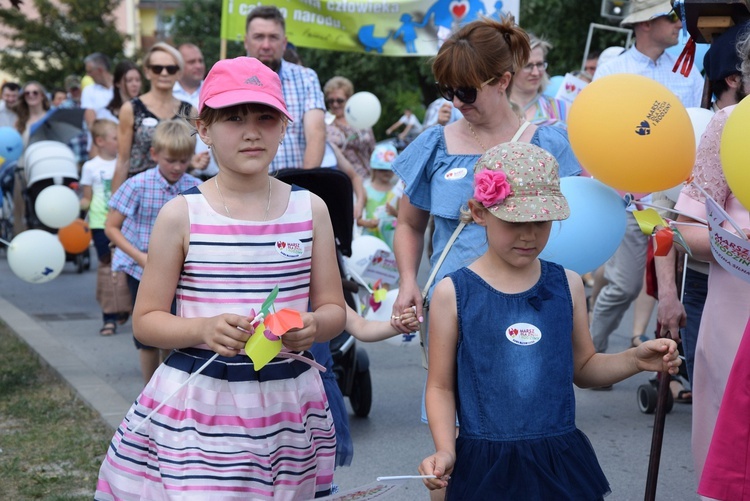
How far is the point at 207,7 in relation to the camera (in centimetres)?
5244

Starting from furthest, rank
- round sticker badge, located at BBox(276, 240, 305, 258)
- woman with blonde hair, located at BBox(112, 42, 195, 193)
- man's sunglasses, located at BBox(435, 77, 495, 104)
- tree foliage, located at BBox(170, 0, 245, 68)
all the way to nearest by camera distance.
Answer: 1. tree foliage, located at BBox(170, 0, 245, 68)
2. woman with blonde hair, located at BBox(112, 42, 195, 193)
3. man's sunglasses, located at BBox(435, 77, 495, 104)
4. round sticker badge, located at BBox(276, 240, 305, 258)

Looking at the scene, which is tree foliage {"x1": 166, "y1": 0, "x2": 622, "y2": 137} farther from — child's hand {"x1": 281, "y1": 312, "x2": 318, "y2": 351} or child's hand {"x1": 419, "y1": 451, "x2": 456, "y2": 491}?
child's hand {"x1": 419, "y1": 451, "x2": 456, "y2": 491}

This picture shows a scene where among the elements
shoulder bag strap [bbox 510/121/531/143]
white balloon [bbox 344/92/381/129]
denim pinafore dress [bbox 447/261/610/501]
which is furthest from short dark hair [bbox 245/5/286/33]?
white balloon [bbox 344/92/381/129]

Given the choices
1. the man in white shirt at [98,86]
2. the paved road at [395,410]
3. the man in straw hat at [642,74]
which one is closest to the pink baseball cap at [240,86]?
the paved road at [395,410]

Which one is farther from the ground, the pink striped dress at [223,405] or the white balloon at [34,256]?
the pink striped dress at [223,405]

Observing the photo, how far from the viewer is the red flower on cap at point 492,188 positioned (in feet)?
10.6

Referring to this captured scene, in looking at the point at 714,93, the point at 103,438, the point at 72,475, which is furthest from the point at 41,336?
the point at 714,93

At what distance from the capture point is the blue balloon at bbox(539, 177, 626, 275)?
4.07 metres

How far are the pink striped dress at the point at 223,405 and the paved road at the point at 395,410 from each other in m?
2.25

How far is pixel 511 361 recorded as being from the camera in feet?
10.8

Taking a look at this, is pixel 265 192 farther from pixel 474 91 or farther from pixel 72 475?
pixel 72 475

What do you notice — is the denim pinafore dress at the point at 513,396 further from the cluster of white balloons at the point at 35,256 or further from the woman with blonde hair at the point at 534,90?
the cluster of white balloons at the point at 35,256

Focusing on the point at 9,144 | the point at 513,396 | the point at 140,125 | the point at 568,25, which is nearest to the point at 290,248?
the point at 513,396

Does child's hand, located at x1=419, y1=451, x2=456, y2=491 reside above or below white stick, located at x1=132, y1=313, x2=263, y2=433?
below
